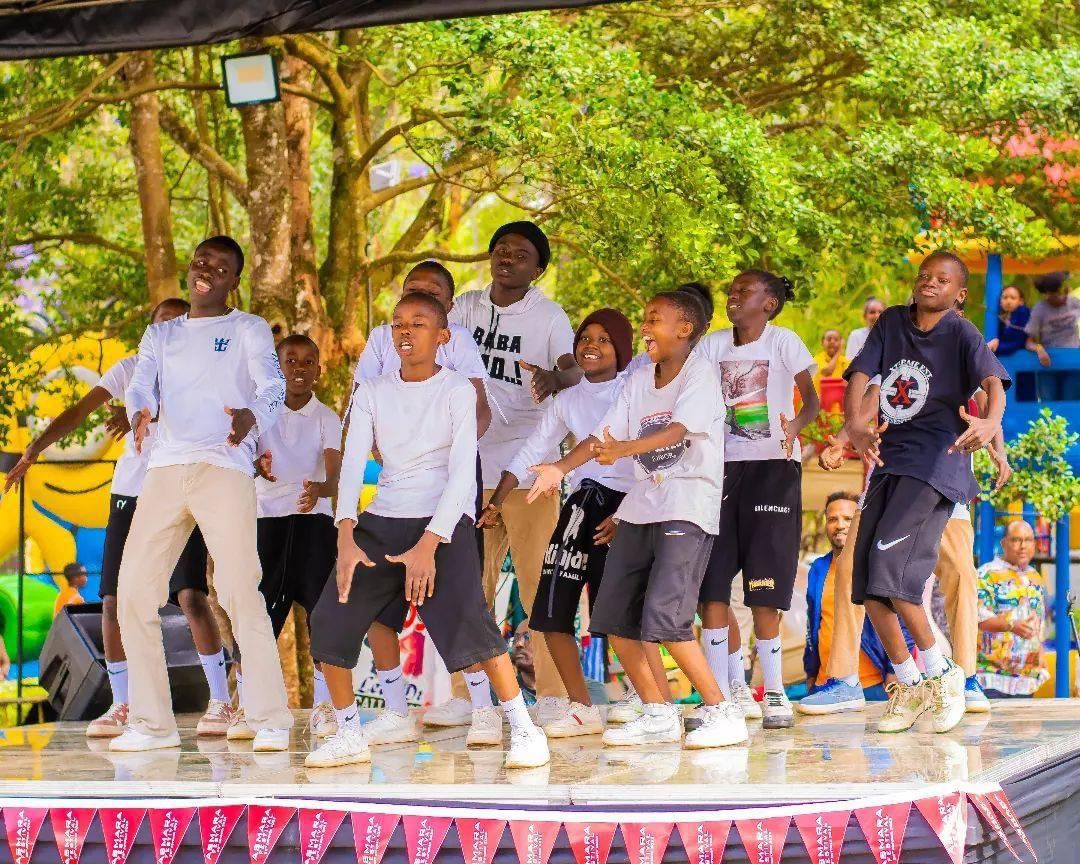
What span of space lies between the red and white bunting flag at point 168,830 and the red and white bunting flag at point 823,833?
202 cm

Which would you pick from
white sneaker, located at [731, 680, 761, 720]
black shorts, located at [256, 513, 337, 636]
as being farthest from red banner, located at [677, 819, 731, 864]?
black shorts, located at [256, 513, 337, 636]

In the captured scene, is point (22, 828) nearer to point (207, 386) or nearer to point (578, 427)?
point (207, 386)

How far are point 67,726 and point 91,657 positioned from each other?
3.61ft

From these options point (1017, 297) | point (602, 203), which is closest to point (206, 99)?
point (602, 203)

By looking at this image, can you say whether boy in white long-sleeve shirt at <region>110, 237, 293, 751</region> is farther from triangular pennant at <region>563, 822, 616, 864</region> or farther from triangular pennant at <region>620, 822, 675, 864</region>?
triangular pennant at <region>620, 822, 675, 864</region>

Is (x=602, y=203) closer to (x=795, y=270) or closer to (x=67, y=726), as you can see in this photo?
(x=795, y=270)

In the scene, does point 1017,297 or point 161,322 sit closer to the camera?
point 161,322

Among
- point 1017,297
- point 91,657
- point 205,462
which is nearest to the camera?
point 205,462

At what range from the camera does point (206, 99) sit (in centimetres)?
1538

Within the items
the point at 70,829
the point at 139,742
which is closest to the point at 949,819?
the point at 70,829

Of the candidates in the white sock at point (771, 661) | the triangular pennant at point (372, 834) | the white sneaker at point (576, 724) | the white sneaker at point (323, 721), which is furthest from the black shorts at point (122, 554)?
the white sock at point (771, 661)

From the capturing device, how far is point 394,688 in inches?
275

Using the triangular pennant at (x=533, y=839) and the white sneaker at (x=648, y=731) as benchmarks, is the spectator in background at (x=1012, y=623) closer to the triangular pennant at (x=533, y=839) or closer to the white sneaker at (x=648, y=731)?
the white sneaker at (x=648, y=731)

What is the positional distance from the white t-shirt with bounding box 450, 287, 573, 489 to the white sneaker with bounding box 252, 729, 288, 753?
5.07ft
